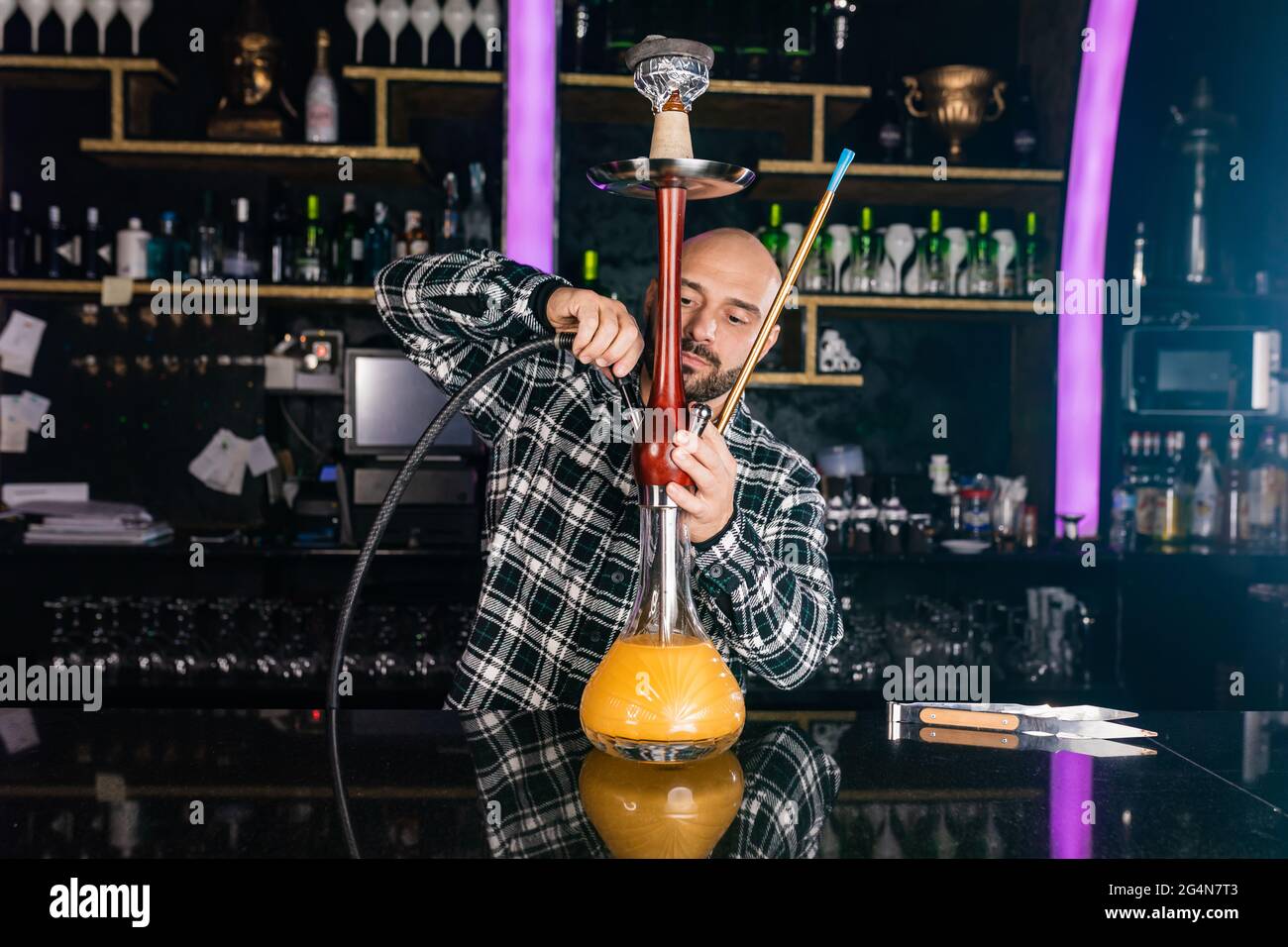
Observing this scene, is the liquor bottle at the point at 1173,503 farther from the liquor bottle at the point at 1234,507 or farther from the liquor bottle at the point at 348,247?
the liquor bottle at the point at 348,247

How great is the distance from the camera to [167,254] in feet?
9.98

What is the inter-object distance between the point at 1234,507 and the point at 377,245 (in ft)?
8.56

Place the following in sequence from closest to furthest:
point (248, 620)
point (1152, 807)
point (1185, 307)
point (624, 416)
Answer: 1. point (1152, 807)
2. point (624, 416)
3. point (248, 620)
4. point (1185, 307)

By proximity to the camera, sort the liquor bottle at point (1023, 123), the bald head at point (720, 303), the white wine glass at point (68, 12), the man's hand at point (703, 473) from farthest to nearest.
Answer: the liquor bottle at point (1023, 123) → the white wine glass at point (68, 12) → the bald head at point (720, 303) → the man's hand at point (703, 473)

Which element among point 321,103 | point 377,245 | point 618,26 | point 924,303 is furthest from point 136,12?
point 924,303

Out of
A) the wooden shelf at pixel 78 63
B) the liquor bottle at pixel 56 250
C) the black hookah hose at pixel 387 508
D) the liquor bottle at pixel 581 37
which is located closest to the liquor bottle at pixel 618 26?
the liquor bottle at pixel 581 37

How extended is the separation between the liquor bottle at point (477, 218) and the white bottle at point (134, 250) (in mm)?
Result: 892

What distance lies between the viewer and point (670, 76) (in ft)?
2.67

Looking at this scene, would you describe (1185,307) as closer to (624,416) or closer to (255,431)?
(624,416)

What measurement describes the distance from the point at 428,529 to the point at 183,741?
6.27ft

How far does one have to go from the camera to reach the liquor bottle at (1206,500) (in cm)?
320

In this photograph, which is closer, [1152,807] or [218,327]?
[1152,807]

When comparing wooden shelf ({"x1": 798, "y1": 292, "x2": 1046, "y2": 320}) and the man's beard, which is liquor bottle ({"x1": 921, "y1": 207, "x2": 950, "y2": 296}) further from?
the man's beard
